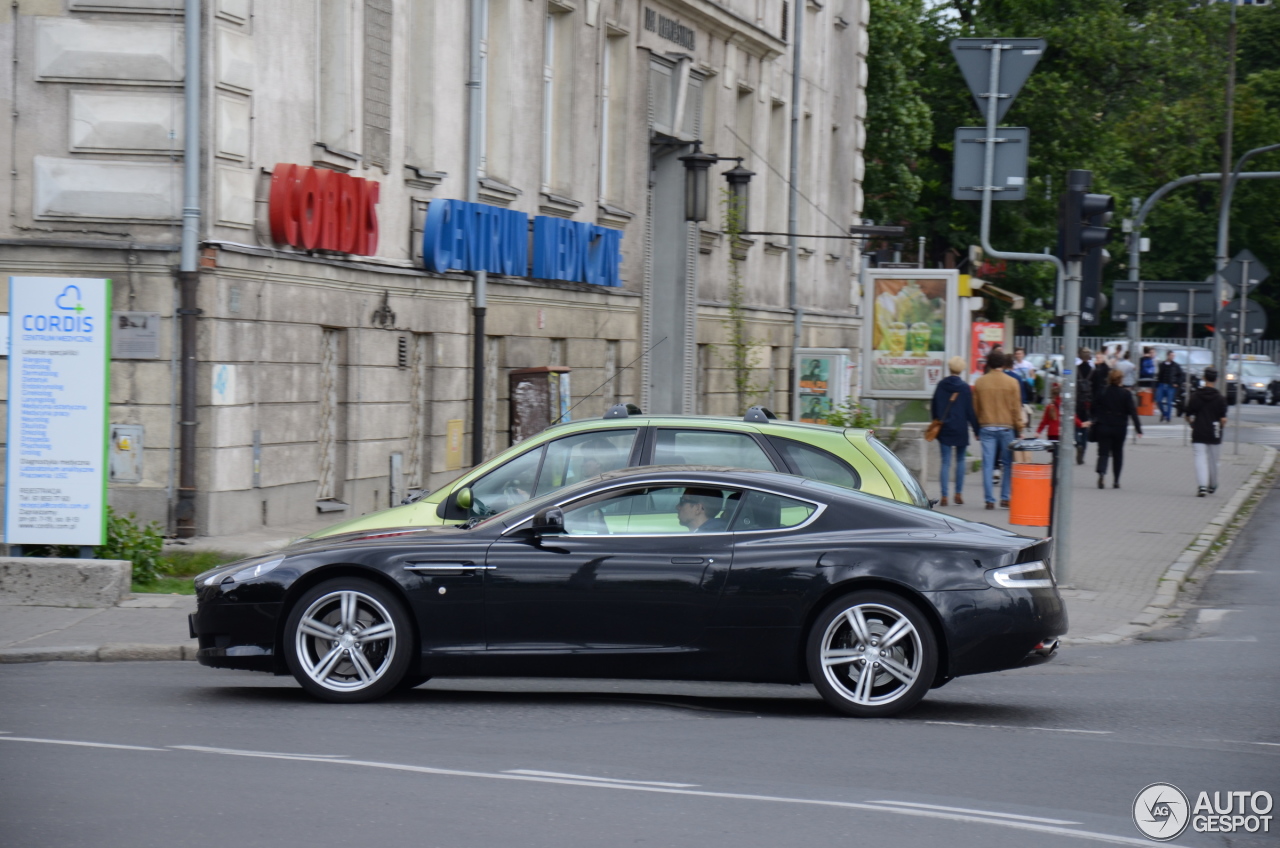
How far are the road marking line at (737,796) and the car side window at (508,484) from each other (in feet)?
12.0

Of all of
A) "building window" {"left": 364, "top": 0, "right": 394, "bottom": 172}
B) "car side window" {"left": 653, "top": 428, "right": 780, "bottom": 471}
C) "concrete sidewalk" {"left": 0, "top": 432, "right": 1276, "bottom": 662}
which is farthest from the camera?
"building window" {"left": 364, "top": 0, "right": 394, "bottom": 172}

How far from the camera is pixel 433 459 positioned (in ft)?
68.6

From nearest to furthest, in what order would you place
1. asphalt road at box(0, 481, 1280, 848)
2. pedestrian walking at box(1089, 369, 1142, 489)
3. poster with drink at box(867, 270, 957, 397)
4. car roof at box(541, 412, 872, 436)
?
asphalt road at box(0, 481, 1280, 848) → car roof at box(541, 412, 872, 436) → pedestrian walking at box(1089, 369, 1142, 489) → poster with drink at box(867, 270, 957, 397)

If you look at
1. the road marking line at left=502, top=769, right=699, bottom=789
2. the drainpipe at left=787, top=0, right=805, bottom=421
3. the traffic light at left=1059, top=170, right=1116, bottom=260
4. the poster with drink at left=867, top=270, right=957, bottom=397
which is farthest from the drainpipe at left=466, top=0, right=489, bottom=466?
the drainpipe at left=787, top=0, right=805, bottom=421

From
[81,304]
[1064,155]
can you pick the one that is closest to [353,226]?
[81,304]

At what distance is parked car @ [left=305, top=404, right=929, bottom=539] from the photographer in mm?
10727

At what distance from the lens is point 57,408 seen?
13.1 meters

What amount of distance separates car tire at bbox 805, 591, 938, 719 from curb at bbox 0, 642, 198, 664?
4.31 metres

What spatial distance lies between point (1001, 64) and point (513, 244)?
927cm

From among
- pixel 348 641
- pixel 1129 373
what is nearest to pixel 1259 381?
pixel 1129 373

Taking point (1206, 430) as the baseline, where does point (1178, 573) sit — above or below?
below

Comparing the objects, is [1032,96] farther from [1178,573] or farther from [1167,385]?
[1178,573]

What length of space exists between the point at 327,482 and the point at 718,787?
12.0 meters

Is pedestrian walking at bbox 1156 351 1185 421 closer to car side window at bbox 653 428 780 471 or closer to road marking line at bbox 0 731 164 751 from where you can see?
car side window at bbox 653 428 780 471
